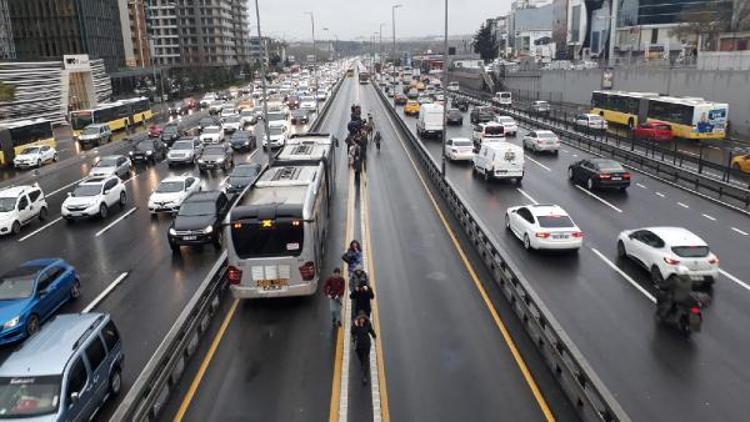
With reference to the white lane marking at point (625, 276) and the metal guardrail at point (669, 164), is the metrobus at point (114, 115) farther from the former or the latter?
the white lane marking at point (625, 276)

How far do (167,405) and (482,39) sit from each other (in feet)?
523

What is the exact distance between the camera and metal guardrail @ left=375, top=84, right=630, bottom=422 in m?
10.1

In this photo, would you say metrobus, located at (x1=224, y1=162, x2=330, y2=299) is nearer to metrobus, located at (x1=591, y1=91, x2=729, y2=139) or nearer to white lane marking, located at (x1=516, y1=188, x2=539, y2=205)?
white lane marking, located at (x1=516, y1=188, x2=539, y2=205)

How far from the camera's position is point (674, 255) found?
1683cm

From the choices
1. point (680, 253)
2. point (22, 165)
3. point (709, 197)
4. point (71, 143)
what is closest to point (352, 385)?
point (680, 253)

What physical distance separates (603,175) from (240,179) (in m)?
18.0

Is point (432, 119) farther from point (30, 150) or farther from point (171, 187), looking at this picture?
point (30, 150)

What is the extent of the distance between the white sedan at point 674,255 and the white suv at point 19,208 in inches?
971

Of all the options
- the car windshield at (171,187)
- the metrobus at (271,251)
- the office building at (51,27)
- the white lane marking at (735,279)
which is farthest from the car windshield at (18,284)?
the office building at (51,27)

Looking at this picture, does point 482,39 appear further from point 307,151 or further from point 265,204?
point 265,204

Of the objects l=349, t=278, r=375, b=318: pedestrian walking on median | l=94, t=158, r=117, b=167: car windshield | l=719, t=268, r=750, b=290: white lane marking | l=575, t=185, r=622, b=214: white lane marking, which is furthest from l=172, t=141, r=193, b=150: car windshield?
l=719, t=268, r=750, b=290: white lane marking

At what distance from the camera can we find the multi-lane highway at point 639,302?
459 inches

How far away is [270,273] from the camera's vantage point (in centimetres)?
1510

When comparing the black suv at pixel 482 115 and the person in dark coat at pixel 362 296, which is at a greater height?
the person in dark coat at pixel 362 296
